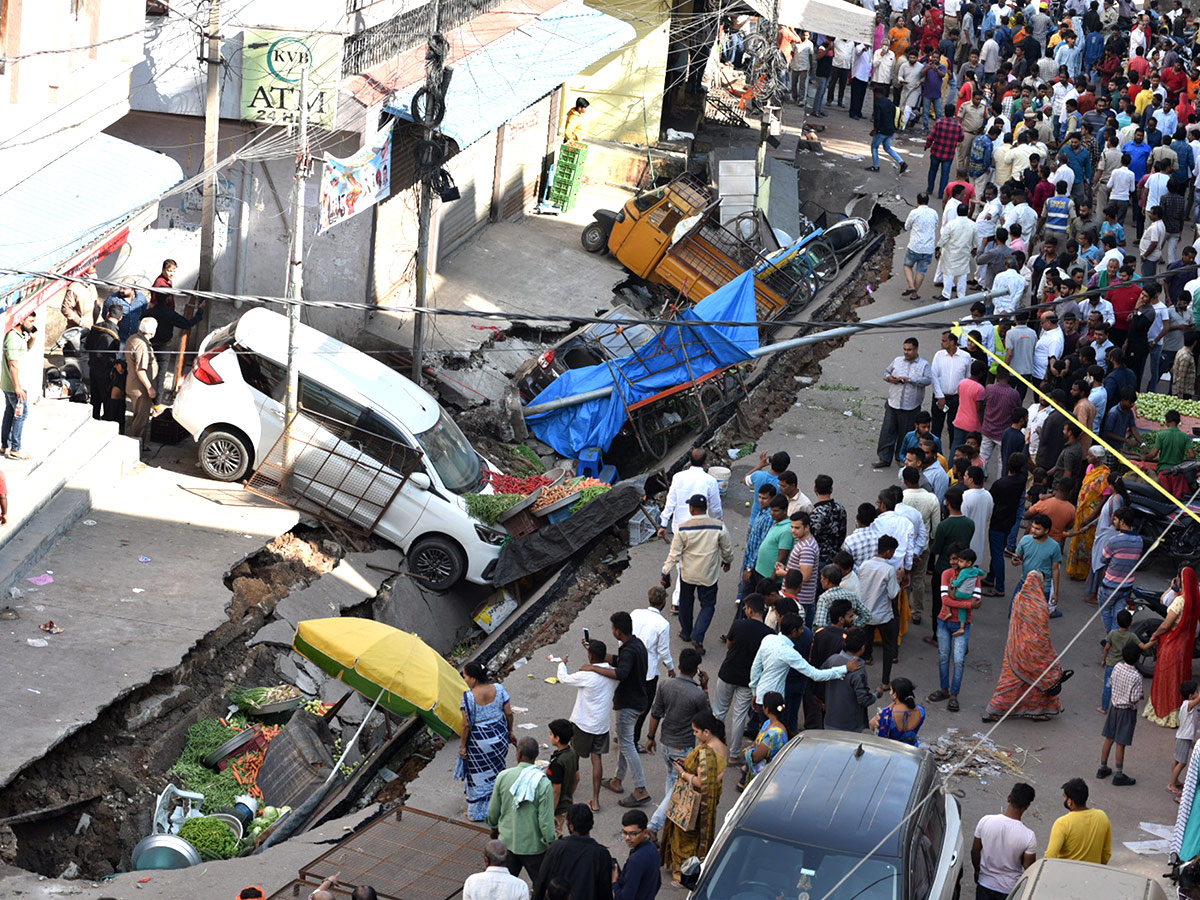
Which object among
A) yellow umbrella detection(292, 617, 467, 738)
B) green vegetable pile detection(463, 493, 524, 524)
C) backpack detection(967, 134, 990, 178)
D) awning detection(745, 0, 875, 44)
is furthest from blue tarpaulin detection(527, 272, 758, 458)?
awning detection(745, 0, 875, 44)

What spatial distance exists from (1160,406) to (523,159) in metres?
12.8

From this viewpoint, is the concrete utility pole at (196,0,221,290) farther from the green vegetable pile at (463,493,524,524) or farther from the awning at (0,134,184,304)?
the green vegetable pile at (463,493,524,524)

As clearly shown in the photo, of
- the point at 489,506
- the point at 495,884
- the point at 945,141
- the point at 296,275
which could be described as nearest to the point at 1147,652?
the point at 495,884

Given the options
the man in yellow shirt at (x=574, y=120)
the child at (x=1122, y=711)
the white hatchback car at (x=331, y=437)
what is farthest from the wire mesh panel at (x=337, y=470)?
the man in yellow shirt at (x=574, y=120)

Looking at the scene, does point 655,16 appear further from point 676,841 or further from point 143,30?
point 676,841

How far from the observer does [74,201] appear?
1524cm

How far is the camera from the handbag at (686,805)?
31.9 feet

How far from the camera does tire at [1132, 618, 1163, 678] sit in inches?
494

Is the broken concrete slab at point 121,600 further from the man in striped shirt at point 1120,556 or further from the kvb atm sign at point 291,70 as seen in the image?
the man in striped shirt at point 1120,556

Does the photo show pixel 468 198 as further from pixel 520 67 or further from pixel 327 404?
pixel 327 404

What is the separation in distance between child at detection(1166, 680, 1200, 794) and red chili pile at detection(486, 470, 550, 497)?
759cm

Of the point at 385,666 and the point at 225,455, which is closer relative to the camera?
the point at 385,666

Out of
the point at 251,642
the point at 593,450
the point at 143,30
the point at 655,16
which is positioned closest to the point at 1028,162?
the point at 655,16

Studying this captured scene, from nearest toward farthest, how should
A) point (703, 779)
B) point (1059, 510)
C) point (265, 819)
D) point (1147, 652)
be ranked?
point (703, 779) → point (265, 819) → point (1147, 652) → point (1059, 510)
